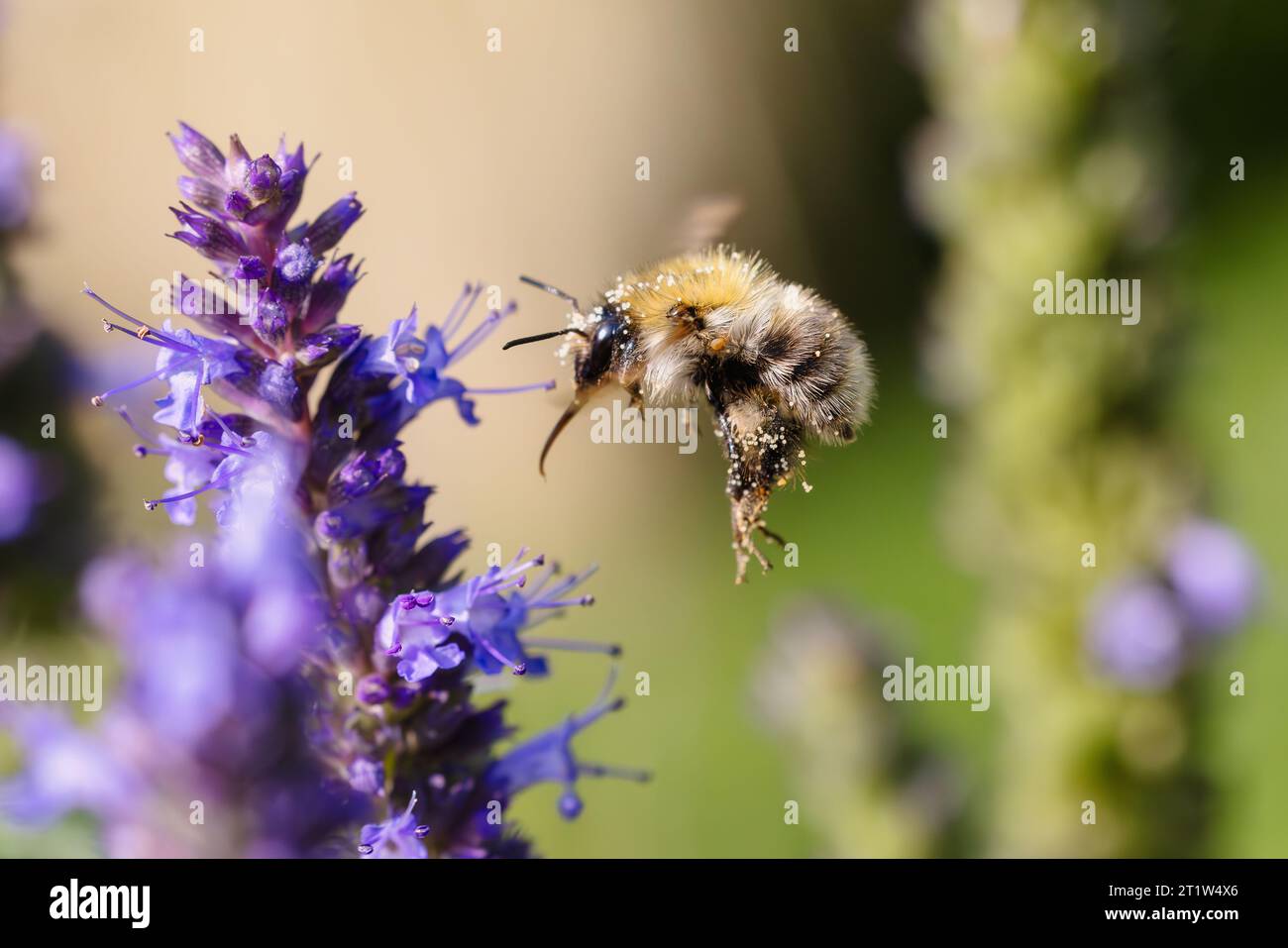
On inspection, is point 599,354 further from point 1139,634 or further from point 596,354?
point 1139,634

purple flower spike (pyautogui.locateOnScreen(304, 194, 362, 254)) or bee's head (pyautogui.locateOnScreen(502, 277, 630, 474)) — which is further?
bee's head (pyautogui.locateOnScreen(502, 277, 630, 474))

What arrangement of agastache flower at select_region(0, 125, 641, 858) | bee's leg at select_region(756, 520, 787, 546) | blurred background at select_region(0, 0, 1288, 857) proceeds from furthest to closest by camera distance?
1. blurred background at select_region(0, 0, 1288, 857)
2. bee's leg at select_region(756, 520, 787, 546)
3. agastache flower at select_region(0, 125, 641, 858)

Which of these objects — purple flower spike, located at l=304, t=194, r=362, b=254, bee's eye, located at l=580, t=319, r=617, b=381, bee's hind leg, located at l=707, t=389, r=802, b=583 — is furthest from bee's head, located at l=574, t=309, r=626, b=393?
purple flower spike, located at l=304, t=194, r=362, b=254

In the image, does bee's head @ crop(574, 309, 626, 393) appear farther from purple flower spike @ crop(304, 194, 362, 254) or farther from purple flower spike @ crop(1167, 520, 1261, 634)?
purple flower spike @ crop(1167, 520, 1261, 634)

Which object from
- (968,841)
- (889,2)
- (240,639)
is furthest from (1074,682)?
(889,2)

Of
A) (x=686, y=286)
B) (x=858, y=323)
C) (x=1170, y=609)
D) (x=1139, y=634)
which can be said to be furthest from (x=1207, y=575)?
(x=858, y=323)

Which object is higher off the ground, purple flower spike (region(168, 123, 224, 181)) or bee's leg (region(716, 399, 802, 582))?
purple flower spike (region(168, 123, 224, 181))

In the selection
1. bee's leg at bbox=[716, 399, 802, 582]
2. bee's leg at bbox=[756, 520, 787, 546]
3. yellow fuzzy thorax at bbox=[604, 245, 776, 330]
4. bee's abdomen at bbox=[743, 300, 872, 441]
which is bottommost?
bee's leg at bbox=[756, 520, 787, 546]
